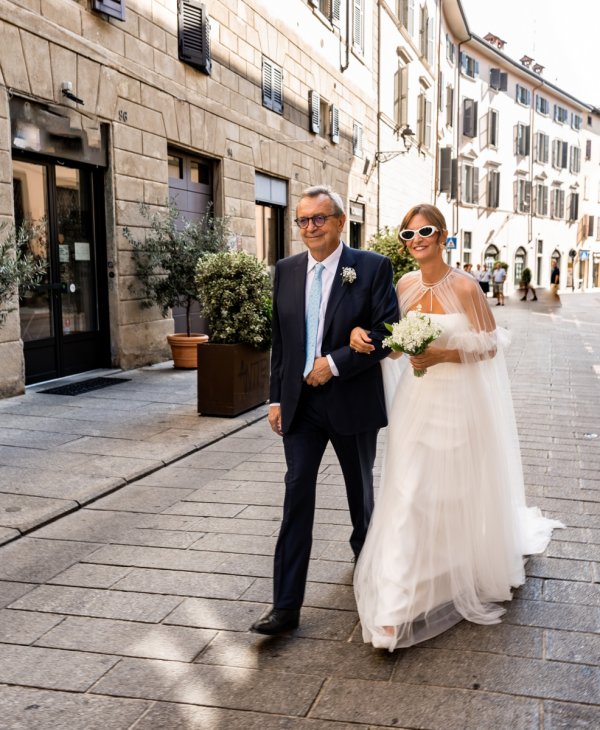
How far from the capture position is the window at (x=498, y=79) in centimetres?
4178

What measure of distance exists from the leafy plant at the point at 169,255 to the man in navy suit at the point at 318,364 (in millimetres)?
7767

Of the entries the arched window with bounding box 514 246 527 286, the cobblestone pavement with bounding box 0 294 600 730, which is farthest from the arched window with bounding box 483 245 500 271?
the cobblestone pavement with bounding box 0 294 600 730

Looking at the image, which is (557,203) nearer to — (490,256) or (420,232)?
(490,256)

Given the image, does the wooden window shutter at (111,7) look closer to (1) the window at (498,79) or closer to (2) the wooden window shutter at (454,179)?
(2) the wooden window shutter at (454,179)

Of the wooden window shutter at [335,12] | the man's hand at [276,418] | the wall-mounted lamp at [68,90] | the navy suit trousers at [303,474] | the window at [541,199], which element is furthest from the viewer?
the window at [541,199]

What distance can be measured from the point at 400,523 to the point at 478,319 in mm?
968

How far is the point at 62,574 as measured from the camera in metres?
4.01

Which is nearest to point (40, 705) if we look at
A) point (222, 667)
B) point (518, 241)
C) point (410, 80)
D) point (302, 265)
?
point (222, 667)

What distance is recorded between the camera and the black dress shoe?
10.7 feet

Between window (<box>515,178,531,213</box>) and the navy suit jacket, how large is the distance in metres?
43.8

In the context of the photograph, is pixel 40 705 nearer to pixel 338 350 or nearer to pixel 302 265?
pixel 338 350

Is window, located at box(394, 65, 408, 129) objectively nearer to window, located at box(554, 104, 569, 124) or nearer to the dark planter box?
the dark planter box

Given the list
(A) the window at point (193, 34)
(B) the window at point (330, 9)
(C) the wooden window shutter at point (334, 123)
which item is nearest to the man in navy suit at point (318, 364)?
(A) the window at point (193, 34)

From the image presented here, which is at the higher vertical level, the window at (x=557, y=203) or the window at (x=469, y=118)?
the window at (x=469, y=118)
